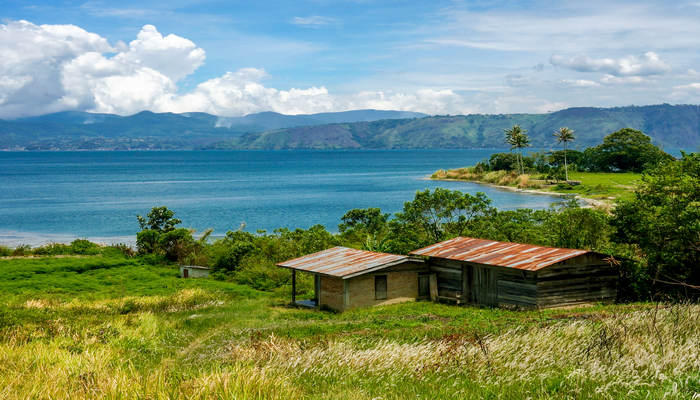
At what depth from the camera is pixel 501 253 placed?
27875 millimetres

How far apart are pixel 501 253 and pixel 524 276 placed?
2.22 metres

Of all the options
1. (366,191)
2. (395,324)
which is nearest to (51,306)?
(395,324)

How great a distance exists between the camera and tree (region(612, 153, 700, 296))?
2427cm

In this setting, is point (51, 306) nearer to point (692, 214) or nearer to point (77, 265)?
point (77, 265)

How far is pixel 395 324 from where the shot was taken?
21.3m

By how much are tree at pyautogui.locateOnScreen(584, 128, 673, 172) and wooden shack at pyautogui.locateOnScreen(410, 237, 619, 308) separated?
106843mm

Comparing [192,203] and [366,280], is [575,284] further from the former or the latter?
[192,203]

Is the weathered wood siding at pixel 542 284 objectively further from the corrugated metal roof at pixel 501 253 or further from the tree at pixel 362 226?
the tree at pixel 362 226

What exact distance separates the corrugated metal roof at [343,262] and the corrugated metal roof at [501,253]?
1931 millimetres

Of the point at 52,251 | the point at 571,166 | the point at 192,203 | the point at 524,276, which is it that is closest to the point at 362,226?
the point at 52,251

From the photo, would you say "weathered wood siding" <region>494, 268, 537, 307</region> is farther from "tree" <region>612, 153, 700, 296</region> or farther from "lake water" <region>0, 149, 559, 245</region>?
"lake water" <region>0, 149, 559, 245</region>

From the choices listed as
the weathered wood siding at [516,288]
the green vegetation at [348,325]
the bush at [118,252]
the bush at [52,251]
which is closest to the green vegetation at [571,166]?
the green vegetation at [348,325]

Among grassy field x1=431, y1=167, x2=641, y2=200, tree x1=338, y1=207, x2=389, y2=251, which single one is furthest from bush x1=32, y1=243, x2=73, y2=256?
grassy field x1=431, y1=167, x2=641, y2=200

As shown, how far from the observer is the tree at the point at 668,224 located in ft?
79.6
